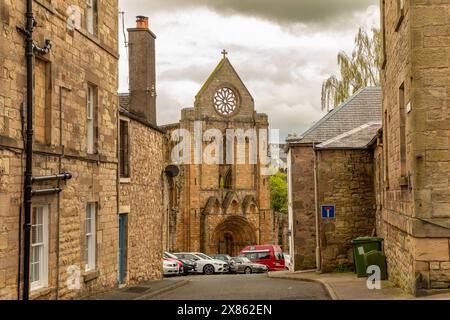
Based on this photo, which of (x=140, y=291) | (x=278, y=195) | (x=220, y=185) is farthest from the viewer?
(x=278, y=195)

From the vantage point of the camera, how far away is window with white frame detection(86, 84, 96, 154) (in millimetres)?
14688

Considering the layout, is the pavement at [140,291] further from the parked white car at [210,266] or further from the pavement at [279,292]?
the parked white car at [210,266]

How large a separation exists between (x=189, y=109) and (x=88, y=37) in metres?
40.2

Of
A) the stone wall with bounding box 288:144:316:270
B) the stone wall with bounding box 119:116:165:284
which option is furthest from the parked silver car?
the stone wall with bounding box 119:116:165:284

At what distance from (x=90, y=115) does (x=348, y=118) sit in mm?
13458

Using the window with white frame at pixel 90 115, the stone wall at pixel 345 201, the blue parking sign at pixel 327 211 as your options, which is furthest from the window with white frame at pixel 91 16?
the blue parking sign at pixel 327 211

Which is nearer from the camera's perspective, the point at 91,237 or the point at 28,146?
the point at 28,146

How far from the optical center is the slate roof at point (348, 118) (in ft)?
79.8

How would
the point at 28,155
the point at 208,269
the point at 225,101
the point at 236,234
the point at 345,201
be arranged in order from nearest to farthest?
the point at 28,155, the point at 345,201, the point at 208,269, the point at 236,234, the point at 225,101

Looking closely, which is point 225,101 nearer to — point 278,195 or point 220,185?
point 220,185

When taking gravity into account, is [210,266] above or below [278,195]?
below

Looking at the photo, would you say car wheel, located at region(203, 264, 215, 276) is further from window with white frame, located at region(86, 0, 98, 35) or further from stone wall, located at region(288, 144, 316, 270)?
window with white frame, located at region(86, 0, 98, 35)

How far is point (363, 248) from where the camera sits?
17.7m
